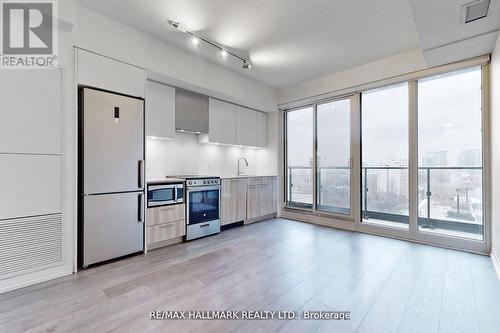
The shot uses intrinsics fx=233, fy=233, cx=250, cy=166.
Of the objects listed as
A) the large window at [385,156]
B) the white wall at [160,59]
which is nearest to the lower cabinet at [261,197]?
the white wall at [160,59]

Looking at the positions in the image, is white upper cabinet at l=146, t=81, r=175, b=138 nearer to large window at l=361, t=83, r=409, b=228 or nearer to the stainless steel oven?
the stainless steel oven

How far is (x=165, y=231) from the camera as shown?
3326mm

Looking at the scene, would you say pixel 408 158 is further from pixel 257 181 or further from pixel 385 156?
pixel 257 181

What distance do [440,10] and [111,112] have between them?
11.7 ft

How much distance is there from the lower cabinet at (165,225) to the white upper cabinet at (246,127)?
2025mm

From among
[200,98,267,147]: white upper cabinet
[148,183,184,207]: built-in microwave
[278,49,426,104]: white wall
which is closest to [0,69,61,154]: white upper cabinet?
[148,183,184,207]: built-in microwave

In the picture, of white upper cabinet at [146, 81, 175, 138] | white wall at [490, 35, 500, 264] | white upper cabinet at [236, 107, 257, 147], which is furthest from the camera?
white upper cabinet at [236, 107, 257, 147]

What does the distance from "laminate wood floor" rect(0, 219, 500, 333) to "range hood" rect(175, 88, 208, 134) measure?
196 cm

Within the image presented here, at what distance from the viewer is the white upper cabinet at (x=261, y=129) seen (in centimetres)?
537

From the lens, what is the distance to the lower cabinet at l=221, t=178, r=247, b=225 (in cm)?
418

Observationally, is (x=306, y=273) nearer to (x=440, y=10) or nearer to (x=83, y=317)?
(x=83, y=317)

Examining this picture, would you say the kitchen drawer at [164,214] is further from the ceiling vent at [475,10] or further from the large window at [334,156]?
the ceiling vent at [475,10]

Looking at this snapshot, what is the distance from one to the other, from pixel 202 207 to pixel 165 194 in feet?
2.24

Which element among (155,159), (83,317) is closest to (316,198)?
(155,159)
